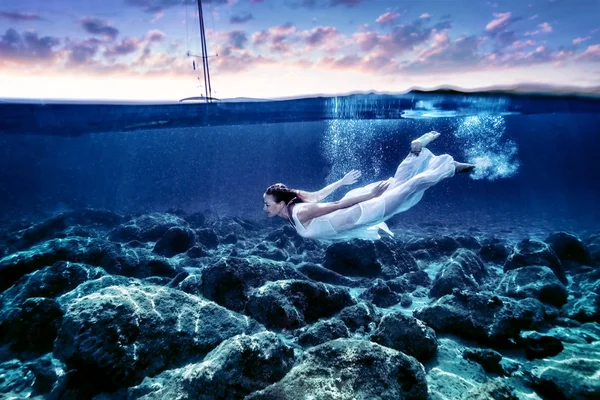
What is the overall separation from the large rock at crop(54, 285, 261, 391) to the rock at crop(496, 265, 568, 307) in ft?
21.8

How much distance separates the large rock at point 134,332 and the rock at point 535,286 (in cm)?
664

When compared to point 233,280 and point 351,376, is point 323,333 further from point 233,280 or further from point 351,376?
point 233,280

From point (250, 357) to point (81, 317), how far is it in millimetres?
2854

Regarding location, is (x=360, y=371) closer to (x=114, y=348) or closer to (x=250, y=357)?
(x=250, y=357)

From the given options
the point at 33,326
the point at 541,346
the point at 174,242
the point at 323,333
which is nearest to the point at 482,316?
the point at 541,346

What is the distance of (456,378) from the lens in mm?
4734

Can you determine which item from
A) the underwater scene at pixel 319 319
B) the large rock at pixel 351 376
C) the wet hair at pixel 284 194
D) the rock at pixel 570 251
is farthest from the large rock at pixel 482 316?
the rock at pixel 570 251

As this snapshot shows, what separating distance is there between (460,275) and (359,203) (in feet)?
14.9

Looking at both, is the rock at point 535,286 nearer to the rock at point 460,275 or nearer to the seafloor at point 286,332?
the seafloor at point 286,332

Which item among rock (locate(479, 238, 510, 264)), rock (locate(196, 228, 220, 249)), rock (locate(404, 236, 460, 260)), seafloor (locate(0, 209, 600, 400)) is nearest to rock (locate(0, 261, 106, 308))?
seafloor (locate(0, 209, 600, 400))

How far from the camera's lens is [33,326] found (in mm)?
5832

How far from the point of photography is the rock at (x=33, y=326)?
5820 mm

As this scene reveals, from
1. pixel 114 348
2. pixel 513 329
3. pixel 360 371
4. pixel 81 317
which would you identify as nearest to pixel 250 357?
pixel 360 371

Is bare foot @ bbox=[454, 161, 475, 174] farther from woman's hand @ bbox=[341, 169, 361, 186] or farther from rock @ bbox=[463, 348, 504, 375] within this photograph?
rock @ bbox=[463, 348, 504, 375]
